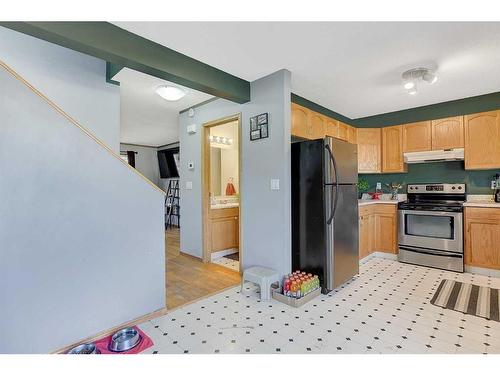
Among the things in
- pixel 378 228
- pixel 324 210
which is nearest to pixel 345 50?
pixel 324 210

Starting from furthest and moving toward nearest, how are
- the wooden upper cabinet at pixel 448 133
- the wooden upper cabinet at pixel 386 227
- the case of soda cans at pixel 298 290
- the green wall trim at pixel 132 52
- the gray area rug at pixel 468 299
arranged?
the wooden upper cabinet at pixel 386 227 → the wooden upper cabinet at pixel 448 133 → the case of soda cans at pixel 298 290 → the gray area rug at pixel 468 299 → the green wall trim at pixel 132 52

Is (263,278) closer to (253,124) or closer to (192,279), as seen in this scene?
(192,279)

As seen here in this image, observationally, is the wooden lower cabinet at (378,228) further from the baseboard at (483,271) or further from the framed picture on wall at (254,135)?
the framed picture on wall at (254,135)

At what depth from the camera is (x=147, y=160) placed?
7730 mm

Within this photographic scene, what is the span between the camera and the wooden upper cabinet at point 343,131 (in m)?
4.00

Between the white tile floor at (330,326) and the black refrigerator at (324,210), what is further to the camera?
the black refrigerator at (324,210)

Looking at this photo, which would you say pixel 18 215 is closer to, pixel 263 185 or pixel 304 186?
pixel 263 185

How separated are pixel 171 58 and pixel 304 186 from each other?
1807 mm

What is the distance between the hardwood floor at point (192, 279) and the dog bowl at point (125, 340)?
1.70 ft

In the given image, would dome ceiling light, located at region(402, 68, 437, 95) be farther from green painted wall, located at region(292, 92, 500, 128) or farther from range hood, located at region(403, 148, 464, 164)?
range hood, located at region(403, 148, 464, 164)

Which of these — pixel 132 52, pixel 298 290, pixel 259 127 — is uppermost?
pixel 132 52

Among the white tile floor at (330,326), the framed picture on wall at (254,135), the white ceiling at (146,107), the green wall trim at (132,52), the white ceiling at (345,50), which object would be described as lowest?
the white tile floor at (330,326)

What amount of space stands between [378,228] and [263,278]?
2.37m

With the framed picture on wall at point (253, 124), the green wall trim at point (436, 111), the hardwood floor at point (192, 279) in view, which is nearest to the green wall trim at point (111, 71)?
the framed picture on wall at point (253, 124)
